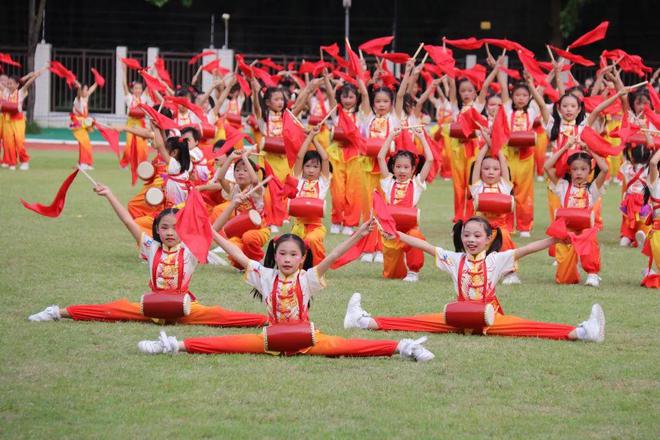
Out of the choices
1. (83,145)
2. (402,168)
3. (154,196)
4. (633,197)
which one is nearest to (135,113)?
(83,145)

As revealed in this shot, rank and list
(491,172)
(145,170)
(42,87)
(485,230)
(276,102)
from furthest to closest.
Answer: (42,87) < (276,102) < (145,170) < (491,172) < (485,230)

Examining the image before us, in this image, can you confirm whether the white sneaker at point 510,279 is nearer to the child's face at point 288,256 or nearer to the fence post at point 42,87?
the child's face at point 288,256

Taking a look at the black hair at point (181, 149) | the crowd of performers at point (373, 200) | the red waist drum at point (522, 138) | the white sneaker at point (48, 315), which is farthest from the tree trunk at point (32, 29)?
the white sneaker at point (48, 315)

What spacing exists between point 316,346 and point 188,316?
3.81ft

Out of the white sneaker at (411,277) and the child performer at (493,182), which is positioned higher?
the child performer at (493,182)

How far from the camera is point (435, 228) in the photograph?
13812mm

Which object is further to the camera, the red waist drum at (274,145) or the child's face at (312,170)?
the red waist drum at (274,145)

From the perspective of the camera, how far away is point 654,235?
9586 millimetres

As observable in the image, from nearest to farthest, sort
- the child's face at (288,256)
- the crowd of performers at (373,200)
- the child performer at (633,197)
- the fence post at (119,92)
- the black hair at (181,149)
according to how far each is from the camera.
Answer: the child's face at (288,256) < the crowd of performers at (373,200) < the black hair at (181,149) < the child performer at (633,197) < the fence post at (119,92)

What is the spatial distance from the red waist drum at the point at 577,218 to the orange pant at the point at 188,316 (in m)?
3.08

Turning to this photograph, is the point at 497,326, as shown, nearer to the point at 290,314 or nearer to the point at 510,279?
the point at 290,314

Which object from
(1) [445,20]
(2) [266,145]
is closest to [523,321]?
(2) [266,145]

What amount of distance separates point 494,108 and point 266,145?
9.50 feet

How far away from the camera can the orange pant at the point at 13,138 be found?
1966cm
